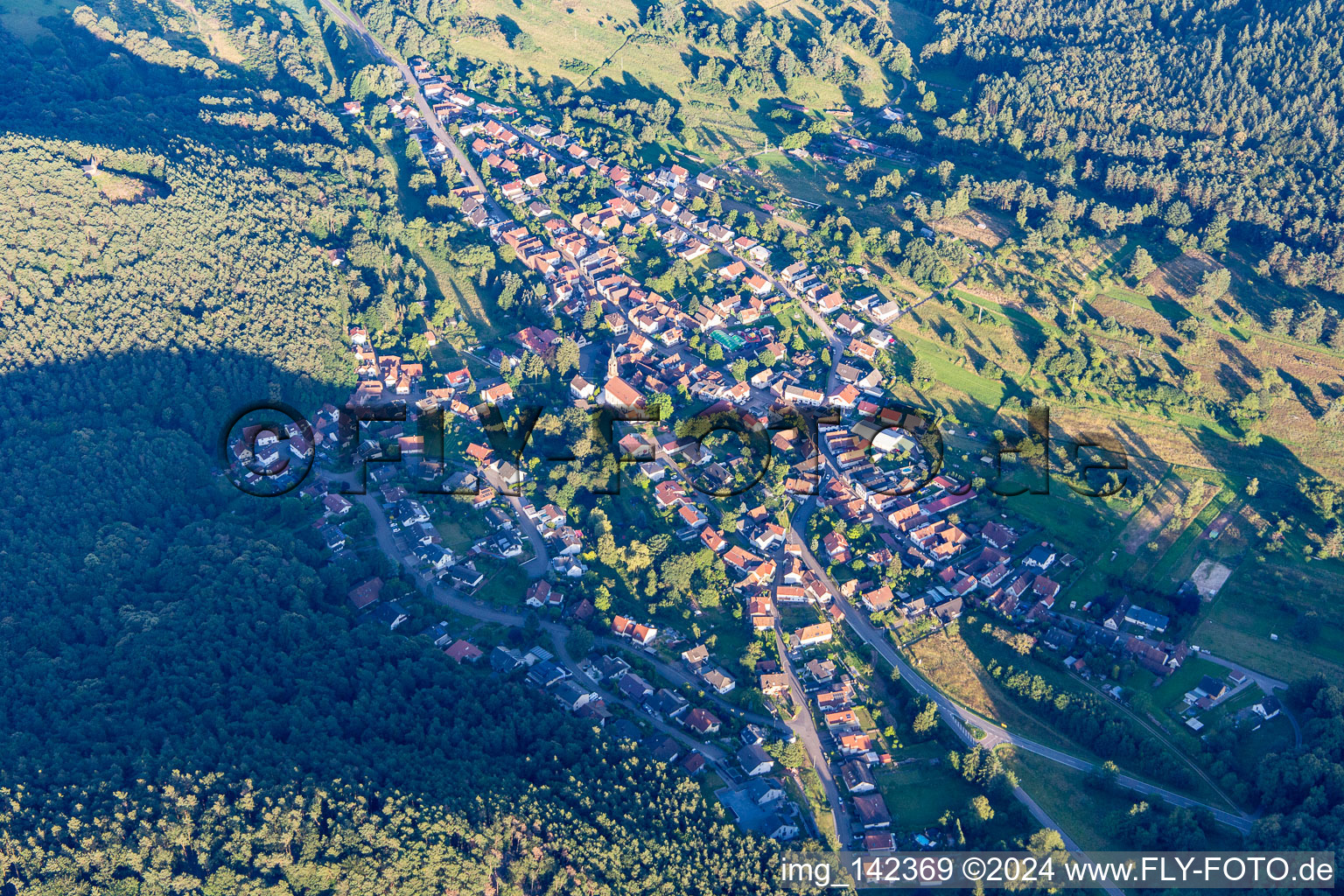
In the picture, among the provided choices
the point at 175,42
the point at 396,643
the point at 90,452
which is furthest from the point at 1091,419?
the point at 175,42

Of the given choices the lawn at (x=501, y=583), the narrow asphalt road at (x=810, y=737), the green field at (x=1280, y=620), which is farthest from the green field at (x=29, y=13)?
the green field at (x=1280, y=620)

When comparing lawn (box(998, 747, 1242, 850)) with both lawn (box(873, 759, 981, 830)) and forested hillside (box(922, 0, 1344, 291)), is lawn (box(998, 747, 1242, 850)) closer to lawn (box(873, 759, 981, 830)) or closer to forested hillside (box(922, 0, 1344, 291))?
lawn (box(873, 759, 981, 830))

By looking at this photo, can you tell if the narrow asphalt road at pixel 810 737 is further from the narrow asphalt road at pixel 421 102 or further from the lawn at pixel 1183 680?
the narrow asphalt road at pixel 421 102

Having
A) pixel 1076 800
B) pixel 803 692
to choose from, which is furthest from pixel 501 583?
pixel 1076 800

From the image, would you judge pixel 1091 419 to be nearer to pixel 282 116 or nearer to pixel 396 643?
pixel 396 643

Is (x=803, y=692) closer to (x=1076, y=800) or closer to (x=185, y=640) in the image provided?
(x=1076, y=800)
